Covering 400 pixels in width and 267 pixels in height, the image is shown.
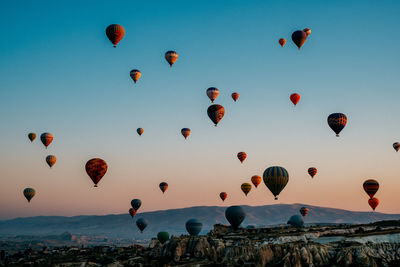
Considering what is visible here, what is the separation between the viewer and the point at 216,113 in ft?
270

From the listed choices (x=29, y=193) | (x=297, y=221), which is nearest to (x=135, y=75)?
(x=29, y=193)

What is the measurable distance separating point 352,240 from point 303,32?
40.4 meters

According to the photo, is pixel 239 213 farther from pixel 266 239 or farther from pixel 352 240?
pixel 352 240

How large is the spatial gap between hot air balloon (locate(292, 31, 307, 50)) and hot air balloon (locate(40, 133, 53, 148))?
5823 cm

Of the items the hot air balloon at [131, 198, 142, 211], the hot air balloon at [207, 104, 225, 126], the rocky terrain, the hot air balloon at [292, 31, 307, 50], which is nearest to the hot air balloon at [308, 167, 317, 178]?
the rocky terrain

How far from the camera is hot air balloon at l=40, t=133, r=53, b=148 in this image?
89375 mm

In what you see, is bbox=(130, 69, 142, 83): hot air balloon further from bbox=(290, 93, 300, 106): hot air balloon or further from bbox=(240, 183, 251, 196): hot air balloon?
bbox=(240, 183, 251, 196): hot air balloon

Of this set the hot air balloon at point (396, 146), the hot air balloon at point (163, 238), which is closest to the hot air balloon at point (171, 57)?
the hot air balloon at point (163, 238)

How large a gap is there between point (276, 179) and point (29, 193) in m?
66.0

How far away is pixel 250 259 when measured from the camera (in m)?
65.9

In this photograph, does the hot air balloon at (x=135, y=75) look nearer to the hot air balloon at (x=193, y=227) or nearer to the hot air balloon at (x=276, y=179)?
the hot air balloon at (x=276, y=179)

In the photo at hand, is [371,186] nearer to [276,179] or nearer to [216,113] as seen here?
[276,179]

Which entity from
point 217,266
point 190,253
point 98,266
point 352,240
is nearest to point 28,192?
point 98,266

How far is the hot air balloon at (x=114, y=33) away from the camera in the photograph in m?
71.9
